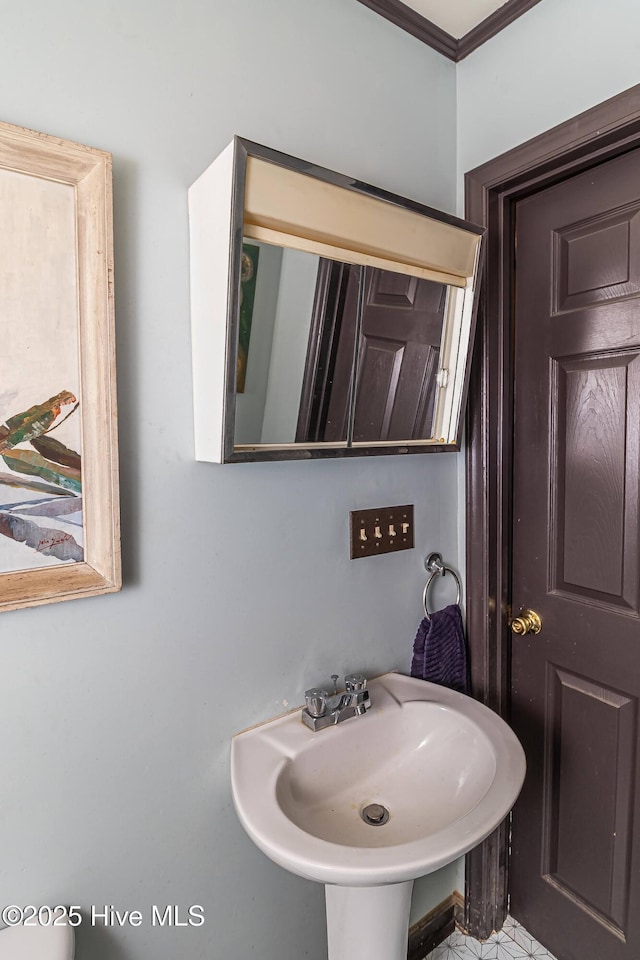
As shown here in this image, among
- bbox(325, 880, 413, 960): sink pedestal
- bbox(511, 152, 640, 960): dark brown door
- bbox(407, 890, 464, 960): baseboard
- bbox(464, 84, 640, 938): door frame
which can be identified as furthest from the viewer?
bbox(407, 890, 464, 960): baseboard

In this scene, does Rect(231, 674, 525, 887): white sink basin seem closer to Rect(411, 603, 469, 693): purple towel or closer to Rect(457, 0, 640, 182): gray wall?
Rect(411, 603, 469, 693): purple towel

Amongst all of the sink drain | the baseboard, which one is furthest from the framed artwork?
the baseboard

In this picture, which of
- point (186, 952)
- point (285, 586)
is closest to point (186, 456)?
point (285, 586)

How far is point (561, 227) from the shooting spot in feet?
4.16

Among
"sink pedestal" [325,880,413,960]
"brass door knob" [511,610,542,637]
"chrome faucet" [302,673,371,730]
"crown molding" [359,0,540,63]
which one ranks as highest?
"crown molding" [359,0,540,63]

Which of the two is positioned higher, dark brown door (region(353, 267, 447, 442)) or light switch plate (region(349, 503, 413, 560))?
dark brown door (region(353, 267, 447, 442))

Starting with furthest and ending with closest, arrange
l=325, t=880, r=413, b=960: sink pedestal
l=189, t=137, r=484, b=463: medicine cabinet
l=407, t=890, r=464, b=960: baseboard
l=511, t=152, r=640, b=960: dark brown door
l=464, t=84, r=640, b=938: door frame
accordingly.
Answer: l=407, t=890, r=464, b=960: baseboard → l=464, t=84, r=640, b=938: door frame → l=511, t=152, r=640, b=960: dark brown door → l=325, t=880, r=413, b=960: sink pedestal → l=189, t=137, r=484, b=463: medicine cabinet

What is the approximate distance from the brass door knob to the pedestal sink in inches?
10.7

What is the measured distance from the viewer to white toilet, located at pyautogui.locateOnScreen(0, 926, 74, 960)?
81cm

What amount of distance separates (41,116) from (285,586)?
92cm

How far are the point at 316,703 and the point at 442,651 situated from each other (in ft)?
1.39

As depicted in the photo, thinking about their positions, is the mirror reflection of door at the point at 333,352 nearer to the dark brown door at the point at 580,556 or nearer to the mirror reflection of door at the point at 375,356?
the mirror reflection of door at the point at 375,356

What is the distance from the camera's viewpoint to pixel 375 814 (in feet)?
3.69

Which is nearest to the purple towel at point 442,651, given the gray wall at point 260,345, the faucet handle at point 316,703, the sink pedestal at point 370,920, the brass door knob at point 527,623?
the brass door knob at point 527,623
